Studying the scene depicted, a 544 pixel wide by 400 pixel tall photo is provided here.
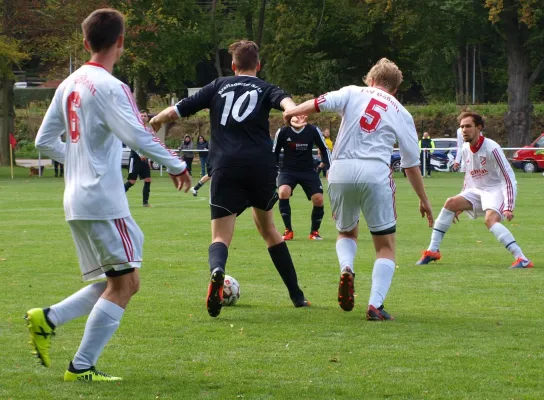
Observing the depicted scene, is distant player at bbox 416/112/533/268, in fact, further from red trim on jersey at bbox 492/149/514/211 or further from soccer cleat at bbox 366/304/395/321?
soccer cleat at bbox 366/304/395/321

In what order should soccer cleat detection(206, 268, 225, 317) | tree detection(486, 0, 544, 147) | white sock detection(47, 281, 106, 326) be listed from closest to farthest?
1. white sock detection(47, 281, 106, 326)
2. soccer cleat detection(206, 268, 225, 317)
3. tree detection(486, 0, 544, 147)

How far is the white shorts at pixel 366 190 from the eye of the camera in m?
7.87

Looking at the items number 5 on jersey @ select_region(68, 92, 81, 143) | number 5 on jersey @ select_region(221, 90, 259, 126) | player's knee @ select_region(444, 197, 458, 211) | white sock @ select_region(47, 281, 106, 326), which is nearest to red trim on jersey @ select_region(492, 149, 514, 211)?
player's knee @ select_region(444, 197, 458, 211)

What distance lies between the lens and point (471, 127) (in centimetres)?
1161

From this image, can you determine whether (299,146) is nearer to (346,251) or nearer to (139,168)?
(346,251)

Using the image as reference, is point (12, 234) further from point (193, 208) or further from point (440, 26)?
point (440, 26)

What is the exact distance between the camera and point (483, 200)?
39.0 feet

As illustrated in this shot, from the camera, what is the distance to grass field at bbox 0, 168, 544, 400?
5699mm

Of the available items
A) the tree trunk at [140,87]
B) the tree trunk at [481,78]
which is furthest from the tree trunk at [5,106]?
the tree trunk at [481,78]

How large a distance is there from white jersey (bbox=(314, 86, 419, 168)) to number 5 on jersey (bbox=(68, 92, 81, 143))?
2562mm

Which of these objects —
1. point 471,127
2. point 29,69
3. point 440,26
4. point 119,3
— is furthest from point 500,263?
point 29,69

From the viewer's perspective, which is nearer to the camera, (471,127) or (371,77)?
(371,77)

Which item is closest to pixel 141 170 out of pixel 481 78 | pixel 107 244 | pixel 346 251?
pixel 346 251

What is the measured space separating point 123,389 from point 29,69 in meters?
73.3
